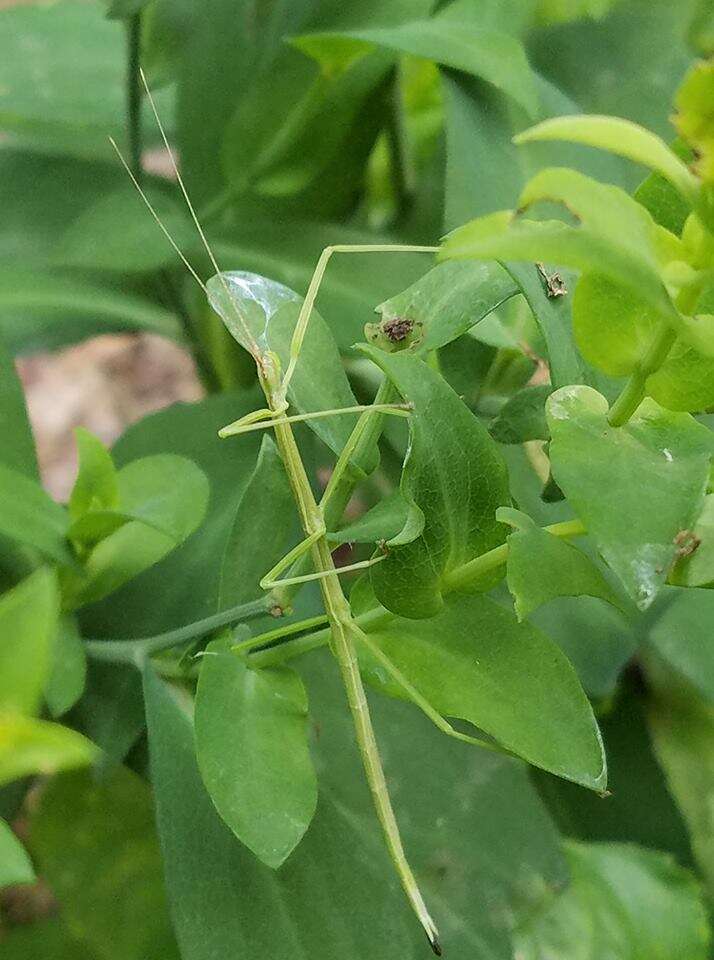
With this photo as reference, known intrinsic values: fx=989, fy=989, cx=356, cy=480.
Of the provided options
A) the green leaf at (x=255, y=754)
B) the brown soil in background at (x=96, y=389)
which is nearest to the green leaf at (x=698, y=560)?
the green leaf at (x=255, y=754)

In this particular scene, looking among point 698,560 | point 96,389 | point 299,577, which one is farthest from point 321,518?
point 96,389

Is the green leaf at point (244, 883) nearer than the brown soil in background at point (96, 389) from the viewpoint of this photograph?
Yes

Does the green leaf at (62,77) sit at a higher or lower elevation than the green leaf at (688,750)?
higher

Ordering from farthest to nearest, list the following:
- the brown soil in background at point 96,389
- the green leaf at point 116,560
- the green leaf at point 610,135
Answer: the brown soil in background at point 96,389 → the green leaf at point 116,560 → the green leaf at point 610,135

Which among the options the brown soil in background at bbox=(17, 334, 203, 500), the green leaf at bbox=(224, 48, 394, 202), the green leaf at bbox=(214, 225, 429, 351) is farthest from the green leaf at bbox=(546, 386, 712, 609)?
the brown soil in background at bbox=(17, 334, 203, 500)

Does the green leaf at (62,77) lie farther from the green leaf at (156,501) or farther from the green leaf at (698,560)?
the green leaf at (698,560)

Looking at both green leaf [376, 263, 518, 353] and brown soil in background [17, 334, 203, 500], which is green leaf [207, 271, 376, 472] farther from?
brown soil in background [17, 334, 203, 500]

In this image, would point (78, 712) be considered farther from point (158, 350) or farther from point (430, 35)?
point (158, 350)
